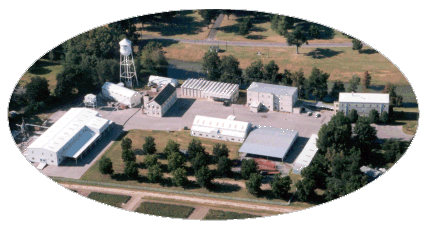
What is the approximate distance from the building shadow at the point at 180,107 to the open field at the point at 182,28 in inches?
1189

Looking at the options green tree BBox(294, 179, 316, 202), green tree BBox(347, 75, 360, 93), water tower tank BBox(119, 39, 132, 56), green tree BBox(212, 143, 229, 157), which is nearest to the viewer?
green tree BBox(294, 179, 316, 202)

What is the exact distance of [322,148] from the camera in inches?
4134

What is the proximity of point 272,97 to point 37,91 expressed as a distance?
132 feet

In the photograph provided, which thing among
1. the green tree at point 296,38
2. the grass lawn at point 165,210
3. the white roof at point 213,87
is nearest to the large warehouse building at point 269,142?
the white roof at point 213,87

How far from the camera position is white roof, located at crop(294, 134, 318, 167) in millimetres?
103312

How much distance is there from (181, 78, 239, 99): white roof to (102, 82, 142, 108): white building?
9.04 m

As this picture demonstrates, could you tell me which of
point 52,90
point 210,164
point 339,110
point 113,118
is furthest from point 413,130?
point 52,90

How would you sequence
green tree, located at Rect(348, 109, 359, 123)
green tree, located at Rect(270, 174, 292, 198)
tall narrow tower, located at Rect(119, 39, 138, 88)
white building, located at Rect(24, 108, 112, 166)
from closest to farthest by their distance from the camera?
1. green tree, located at Rect(270, 174, 292, 198)
2. white building, located at Rect(24, 108, 112, 166)
3. green tree, located at Rect(348, 109, 359, 123)
4. tall narrow tower, located at Rect(119, 39, 138, 88)

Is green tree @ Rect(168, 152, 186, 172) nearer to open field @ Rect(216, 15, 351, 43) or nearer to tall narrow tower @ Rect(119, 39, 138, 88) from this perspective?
tall narrow tower @ Rect(119, 39, 138, 88)

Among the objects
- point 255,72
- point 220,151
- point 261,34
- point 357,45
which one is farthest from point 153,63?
point 357,45

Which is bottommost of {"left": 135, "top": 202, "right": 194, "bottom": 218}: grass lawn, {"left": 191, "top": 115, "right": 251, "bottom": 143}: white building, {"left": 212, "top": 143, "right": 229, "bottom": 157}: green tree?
{"left": 135, "top": 202, "right": 194, "bottom": 218}: grass lawn

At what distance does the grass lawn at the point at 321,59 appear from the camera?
133875mm

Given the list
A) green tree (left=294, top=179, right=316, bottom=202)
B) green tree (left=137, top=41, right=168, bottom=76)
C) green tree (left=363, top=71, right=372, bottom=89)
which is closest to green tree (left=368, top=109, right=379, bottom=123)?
green tree (left=363, top=71, right=372, bottom=89)

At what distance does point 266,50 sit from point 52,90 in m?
45.6
